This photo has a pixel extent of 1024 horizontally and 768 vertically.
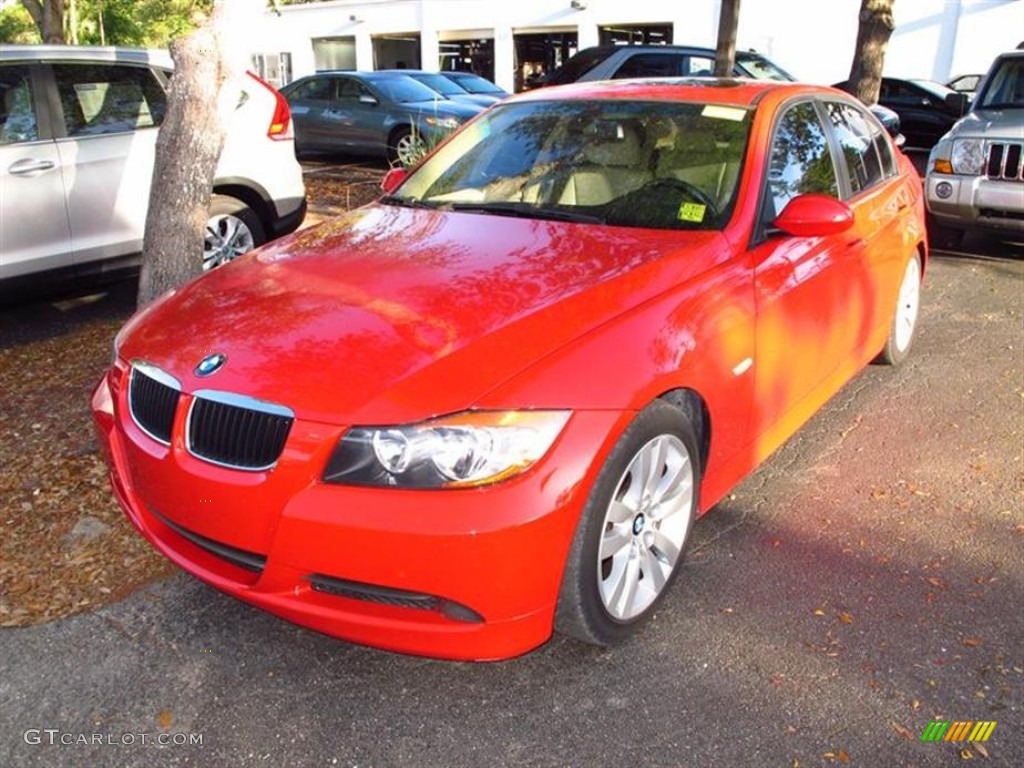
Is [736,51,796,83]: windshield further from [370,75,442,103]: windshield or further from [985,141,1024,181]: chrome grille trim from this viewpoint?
[985,141,1024,181]: chrome grille trim

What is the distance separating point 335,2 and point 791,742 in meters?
36.2

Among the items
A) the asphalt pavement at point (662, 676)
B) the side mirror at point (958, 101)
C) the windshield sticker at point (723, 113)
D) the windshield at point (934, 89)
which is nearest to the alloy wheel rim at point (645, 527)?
the asphalt pavement at point (662, 676)

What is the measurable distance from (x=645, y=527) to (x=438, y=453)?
2.70 feet

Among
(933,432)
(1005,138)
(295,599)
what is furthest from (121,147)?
(1005,138)

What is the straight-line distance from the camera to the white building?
78.3ft

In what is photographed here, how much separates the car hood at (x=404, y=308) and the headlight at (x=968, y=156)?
5598 millimetres

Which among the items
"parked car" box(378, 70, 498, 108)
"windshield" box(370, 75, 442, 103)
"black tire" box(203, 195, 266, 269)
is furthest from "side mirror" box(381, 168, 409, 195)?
"windshield" box(370, 75, 442, 103)

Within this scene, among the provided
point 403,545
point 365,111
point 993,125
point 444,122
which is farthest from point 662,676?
point 365,111

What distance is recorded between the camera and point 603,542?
2.66 meters

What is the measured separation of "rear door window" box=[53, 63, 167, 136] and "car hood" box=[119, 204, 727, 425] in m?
2.81

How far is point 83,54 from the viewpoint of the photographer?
5.74 m

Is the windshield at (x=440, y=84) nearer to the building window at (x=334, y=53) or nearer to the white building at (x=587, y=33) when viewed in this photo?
the white building at (x=587, y=33)

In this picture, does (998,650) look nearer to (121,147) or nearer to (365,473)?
(365,473)

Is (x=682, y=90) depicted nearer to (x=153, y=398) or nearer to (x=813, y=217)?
(x=813, y=217)
